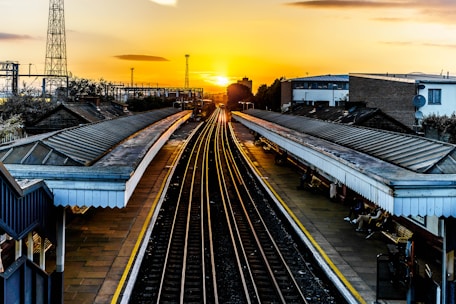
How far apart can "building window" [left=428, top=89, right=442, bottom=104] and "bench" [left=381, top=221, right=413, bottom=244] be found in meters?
21.6

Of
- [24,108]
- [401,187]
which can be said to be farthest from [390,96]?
[401,187]

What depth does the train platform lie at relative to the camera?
10789mm

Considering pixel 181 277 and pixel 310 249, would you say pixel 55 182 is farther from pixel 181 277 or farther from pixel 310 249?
pixel 310 249

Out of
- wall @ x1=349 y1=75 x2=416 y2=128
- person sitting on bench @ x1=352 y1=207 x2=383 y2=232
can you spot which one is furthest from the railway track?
wall @ x1=349 y1=75 x2=416 y2=128

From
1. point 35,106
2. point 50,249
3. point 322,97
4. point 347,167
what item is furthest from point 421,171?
point 322,97

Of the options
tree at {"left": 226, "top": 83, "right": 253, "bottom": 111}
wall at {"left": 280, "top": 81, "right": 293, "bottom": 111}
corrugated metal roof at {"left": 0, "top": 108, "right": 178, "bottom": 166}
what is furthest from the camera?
tree at {"left": 226, "top": 83, "right": 253, "bottom": 111}

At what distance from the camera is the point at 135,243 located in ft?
46.0

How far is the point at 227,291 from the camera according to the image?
1122 centimetres

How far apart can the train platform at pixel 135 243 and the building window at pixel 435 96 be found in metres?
16.6

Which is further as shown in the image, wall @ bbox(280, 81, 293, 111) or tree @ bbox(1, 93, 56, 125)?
wall @ bbox(280, 81, 293, 111)

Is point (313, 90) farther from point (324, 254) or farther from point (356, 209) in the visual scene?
point (324, 254)

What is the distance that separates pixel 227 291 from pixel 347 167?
4.18 metres

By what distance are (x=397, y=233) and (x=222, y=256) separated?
18.4 feet

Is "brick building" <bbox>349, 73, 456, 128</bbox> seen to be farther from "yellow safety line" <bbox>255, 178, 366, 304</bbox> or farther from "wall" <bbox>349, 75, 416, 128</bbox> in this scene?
"yellow safety line" <bbox>255, 178, 366, 304</bbox>
